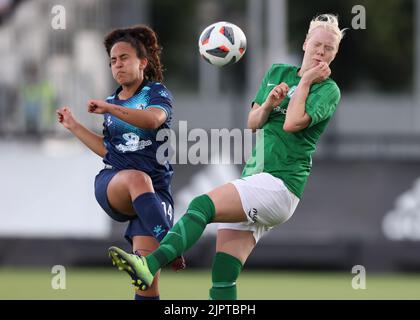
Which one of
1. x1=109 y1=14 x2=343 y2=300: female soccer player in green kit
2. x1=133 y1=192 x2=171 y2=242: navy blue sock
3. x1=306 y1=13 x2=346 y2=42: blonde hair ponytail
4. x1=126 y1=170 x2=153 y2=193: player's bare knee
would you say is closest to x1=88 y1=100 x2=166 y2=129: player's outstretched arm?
x1=126 y1=170 x2=153 y2=193: player's bare knee

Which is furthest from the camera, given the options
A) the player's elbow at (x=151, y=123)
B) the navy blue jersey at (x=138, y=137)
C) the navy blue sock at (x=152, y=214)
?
the navy blue jersey at (x=138, y=137)

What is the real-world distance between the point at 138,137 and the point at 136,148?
0.23ft

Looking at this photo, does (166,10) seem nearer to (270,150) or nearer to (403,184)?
(403,184)

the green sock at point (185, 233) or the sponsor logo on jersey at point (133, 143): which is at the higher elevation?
the sponsor logo on jersey at point (133, 143)

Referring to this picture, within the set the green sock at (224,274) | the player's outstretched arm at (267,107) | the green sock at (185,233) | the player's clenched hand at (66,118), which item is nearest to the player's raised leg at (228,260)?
the green sock at (224,274)

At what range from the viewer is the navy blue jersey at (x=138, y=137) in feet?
24.9

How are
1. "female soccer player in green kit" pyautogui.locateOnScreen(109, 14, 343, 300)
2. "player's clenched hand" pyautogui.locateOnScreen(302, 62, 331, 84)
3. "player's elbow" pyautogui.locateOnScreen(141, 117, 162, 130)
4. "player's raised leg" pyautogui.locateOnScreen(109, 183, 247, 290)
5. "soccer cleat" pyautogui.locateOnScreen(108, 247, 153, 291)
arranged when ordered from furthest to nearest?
"player's elbow" pyautogui.locateOnScreen(141, 117, 162, 130), "player's clenched hand" pyautogui.locateOnScreen(302, 62, 331, 84), "female soccer player in green kit" pyautogui.locateOnScreen(109, 14, 343, 300), "player's raised leg" pyautogui.locateOnScreen(109, 183, 247, 290), "soccer cleat" pyautogui.locateOnScreen(108, 247, 153, 291)

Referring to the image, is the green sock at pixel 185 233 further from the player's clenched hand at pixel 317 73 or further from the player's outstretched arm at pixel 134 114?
the player's clenched hand at pixel 317 73

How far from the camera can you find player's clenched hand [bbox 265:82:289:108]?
716cm

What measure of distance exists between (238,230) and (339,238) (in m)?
7.00

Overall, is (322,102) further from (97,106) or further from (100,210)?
(100,210)

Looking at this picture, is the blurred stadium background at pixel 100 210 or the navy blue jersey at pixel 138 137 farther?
the blurred stadium background at pixel 100 210

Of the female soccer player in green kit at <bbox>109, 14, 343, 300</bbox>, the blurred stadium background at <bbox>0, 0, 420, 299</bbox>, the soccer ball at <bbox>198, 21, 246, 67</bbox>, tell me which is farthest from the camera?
the blurred stadium background at <bbox>0, 0, 420, 299</bbox>

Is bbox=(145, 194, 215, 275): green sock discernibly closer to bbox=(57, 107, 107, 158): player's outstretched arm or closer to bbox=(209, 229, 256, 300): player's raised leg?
bbox=(209, 229, 256, 300): player's raised leg
